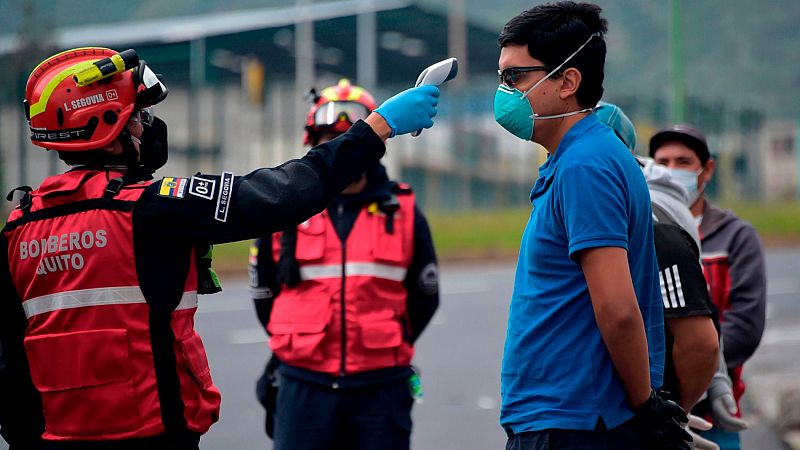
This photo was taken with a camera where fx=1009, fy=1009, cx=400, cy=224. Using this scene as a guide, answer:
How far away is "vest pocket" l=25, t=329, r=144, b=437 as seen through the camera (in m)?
2.70

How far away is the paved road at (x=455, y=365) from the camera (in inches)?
282

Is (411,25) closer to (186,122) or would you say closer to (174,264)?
(186,122)

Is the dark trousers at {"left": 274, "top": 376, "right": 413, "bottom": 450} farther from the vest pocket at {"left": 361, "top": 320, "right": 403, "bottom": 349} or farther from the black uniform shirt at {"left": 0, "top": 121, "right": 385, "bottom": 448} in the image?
the black uniform shirt at {"left": 0, "top": 121, "right": 385, "bottom": 448}

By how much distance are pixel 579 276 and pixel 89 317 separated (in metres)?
1.31

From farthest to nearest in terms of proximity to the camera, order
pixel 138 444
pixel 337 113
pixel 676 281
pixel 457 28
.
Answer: pixel 457 28
pixel 337 113
pixel 676 281
pixel 138 444

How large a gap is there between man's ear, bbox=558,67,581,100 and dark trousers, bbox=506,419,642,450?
91 centimetres

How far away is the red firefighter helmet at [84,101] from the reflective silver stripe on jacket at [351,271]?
1.53m

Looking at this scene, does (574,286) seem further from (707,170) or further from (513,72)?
(707,170)

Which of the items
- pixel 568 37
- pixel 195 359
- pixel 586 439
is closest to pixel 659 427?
pixel 586 439

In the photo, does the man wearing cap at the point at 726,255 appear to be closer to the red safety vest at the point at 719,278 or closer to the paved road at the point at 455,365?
the red safety vest at the point at 719,278

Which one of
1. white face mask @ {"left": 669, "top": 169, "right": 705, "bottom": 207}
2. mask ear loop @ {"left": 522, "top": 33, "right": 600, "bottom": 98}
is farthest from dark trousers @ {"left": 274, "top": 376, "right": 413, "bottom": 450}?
mask ear loop @ {"left": 522, "top": 33, "right": 600, "bottom": 98}

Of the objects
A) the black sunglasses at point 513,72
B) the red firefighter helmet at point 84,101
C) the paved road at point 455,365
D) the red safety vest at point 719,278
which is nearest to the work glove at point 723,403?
the red safety vest at point 719,278

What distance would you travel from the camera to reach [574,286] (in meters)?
2.65

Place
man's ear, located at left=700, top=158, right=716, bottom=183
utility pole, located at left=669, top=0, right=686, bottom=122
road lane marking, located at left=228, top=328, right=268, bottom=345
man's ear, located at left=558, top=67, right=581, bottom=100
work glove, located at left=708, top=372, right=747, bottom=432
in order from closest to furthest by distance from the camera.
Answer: man's ear, located at left=558, top=67, right=581, bottom=100, work glove, located at left=708, top=372, right=747, bottom=432, man's ear, located at left=700, top=158, right=716, bottom=183, road lane marking, located at left=228, top=328, right=268, bottom=345, utility pole, located at left=669, top=0, right=686, bottom=122
